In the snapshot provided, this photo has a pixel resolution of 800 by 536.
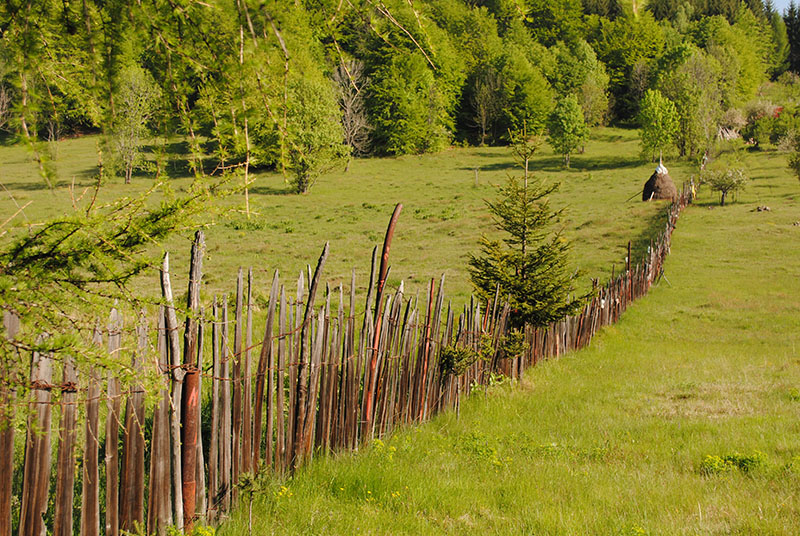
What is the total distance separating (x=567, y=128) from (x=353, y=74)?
2049cm

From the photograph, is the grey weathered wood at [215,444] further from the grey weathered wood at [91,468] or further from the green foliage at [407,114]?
the green foliage at [407,114]

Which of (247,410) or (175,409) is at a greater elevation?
(175,409)

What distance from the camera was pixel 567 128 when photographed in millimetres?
47906

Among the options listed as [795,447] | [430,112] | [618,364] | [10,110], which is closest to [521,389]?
[618,364]

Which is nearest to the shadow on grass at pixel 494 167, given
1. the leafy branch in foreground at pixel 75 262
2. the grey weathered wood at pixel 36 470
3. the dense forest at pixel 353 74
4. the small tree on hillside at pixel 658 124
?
the dense forest at pixel 353 74

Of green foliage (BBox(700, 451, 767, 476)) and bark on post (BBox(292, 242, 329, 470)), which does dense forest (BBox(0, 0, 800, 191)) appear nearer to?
bark on post (BBox(292, 242, 329, 470))

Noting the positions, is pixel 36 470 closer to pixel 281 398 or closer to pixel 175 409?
pixel 175 409

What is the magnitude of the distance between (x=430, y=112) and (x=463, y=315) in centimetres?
5264

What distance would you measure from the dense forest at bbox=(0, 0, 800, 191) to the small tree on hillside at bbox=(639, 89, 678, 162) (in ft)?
0.49

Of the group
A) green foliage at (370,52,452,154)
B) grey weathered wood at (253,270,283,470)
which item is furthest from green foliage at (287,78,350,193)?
grey weathered wood at (253,270,283,470)

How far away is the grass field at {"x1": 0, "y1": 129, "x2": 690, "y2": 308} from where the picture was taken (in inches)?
706

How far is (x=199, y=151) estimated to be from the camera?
1.74 metres

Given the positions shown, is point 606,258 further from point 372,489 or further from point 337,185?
point 337,185

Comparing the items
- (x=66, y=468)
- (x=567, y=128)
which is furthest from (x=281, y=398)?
(x=567, y=128)
